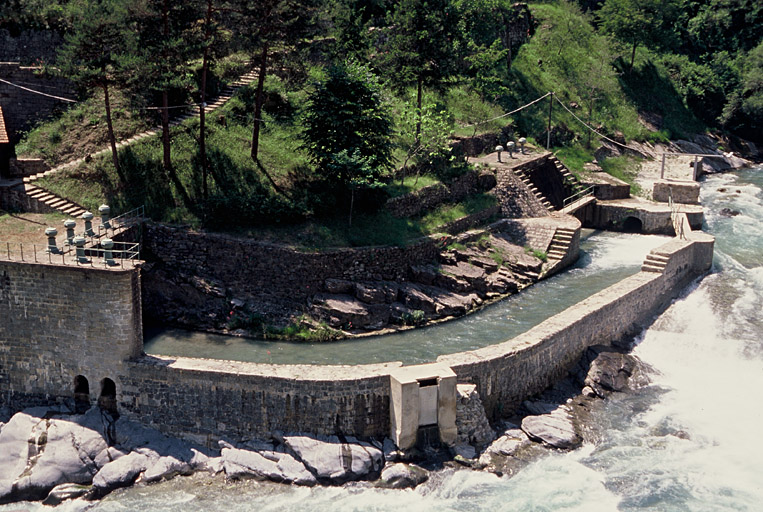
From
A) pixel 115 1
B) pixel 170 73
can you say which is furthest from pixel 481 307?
pixel 115 1

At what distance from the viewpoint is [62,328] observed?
93.4 ft

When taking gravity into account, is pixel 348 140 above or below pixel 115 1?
below

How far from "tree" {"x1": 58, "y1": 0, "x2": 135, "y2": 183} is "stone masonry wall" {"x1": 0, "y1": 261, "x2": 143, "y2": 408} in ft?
30.3

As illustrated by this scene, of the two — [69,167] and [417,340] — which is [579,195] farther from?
[69,167]

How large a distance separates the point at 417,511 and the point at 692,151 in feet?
147

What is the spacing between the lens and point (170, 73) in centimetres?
3494

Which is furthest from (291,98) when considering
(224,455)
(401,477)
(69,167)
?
(401,477)

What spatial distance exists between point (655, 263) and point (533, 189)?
8.78 meters

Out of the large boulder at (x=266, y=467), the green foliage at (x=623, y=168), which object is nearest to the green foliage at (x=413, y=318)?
the large boulder at (x=266, y=467)

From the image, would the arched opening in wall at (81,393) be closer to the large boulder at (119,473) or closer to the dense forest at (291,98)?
the large boulder at (119,473)

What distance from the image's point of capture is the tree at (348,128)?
1442 inches

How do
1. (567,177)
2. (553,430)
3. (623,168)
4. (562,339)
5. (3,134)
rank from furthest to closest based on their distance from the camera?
1. (623,168)
2. (567,177)
3. (3,134)
4. (562,339)
5. (553,430)

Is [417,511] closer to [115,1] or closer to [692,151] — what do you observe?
[115,1]

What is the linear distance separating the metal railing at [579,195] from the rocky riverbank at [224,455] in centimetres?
2084
